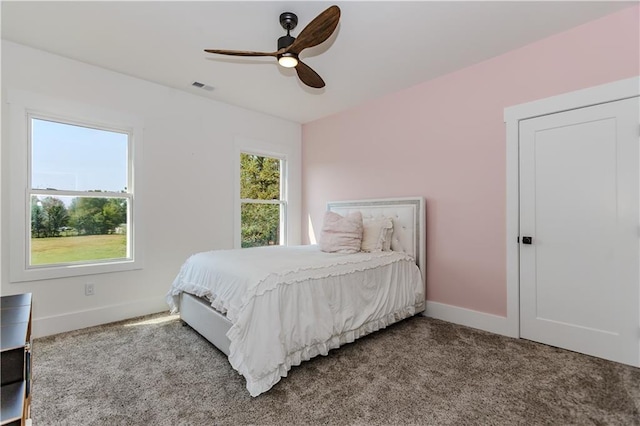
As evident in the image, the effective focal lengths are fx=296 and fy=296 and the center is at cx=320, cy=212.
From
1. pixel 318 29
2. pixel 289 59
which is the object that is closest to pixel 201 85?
pixel 289 59

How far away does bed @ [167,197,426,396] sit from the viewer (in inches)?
73.9

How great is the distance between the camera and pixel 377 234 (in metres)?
3.25

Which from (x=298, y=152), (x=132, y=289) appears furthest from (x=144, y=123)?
(x=298, y=152)

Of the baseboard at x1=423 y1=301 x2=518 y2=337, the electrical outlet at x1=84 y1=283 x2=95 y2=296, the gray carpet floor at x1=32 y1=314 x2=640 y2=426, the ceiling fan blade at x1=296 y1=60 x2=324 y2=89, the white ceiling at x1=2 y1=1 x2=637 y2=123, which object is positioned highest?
the white ceiling at x1=2 y1=1 x2=637 y2=123

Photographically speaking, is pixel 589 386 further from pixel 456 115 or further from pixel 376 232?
pixel 456 115

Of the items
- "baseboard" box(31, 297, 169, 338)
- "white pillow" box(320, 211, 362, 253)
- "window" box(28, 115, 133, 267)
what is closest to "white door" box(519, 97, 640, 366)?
"white pillow" box(320, 211, 362, 253)

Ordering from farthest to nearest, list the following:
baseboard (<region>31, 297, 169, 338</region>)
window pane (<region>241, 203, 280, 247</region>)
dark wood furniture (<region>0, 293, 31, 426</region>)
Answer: window pane (<region>241, 203, 280, 247</region>)
baseboard (<region>31, 297, 169, 338</region>)
dark wood furniture (<region>0, 293, 31, 426</region>)

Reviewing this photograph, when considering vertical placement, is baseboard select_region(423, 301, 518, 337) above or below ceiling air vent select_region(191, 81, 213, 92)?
below

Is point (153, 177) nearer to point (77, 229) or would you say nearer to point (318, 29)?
point (77, 229)

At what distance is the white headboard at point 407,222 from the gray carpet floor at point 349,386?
37.6 inches

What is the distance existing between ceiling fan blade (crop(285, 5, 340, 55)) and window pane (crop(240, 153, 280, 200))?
2462 mm

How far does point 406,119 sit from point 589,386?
112 inches

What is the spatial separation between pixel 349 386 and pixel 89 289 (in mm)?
2746

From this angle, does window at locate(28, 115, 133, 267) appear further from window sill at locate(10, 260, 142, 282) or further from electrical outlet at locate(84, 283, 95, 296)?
electrical outlet at locate(84, 283, 95, 296)
